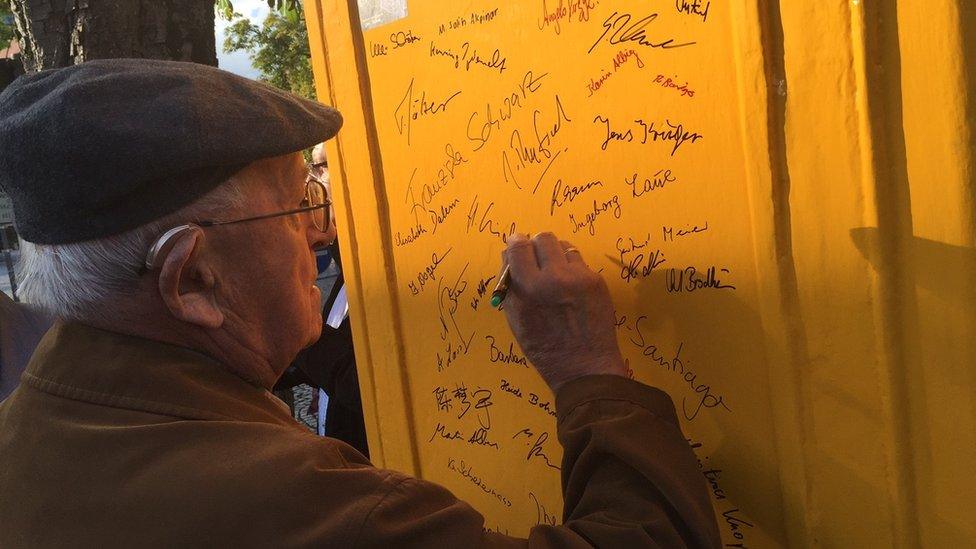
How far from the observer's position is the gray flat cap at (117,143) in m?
1.03

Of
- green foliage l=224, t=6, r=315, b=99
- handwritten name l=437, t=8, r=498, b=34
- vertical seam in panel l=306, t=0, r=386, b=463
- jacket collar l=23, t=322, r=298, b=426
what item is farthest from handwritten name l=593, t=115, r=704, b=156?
green foliage l=224, t=6, r=315, b=99

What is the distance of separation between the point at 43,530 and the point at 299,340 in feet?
1.57

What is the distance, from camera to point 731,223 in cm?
120

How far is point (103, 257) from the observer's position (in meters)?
1.09

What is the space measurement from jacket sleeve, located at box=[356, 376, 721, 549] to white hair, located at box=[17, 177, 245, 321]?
50 centimetres

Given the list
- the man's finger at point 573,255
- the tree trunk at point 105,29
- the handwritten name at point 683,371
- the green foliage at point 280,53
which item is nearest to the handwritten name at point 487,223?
the man's finger at point 573,255

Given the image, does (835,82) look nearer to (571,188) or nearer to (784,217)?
(784,217)

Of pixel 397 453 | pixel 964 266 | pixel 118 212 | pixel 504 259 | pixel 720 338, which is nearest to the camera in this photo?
pixel 964 266

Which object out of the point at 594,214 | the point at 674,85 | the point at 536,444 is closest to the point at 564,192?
the point at 594,214

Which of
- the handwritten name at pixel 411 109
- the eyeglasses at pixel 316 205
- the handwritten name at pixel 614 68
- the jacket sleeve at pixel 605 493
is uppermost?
the handwritten name at pixel 411 109

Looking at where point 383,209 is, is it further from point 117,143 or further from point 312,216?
point 117,143

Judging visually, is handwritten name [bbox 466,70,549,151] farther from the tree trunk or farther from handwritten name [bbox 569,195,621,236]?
the tree trunk

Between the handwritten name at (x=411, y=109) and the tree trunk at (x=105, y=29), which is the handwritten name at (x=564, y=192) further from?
the tree trunk at (x=105, y=29)

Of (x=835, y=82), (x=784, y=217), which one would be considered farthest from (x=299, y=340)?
(x=835, y=82)
